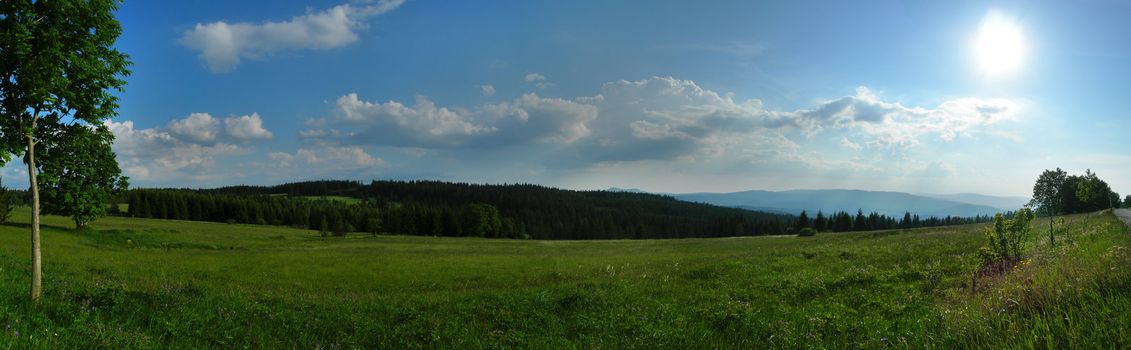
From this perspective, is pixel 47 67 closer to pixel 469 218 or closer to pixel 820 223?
pixel 469 218

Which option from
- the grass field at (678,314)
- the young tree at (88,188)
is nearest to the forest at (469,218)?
the young tree at (88,188)

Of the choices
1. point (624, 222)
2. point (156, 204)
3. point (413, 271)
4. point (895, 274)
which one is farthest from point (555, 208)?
point (895, 274)

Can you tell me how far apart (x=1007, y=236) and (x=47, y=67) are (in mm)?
25358

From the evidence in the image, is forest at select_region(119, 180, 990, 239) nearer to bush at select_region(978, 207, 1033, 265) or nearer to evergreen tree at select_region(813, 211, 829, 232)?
evergreen tree at select_region(813, 211, 829, 232)

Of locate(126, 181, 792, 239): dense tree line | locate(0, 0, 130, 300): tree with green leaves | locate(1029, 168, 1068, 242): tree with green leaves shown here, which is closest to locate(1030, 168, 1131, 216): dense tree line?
locate(1029, 168, 1068, 242): tree with green leaves

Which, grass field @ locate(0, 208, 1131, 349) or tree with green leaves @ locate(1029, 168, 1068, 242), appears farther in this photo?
tree with green leaves @ locate(1029, 168, 1068, 242)

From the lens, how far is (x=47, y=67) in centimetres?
953

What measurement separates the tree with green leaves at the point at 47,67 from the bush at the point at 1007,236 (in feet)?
78.8

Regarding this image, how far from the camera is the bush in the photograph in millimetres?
14789

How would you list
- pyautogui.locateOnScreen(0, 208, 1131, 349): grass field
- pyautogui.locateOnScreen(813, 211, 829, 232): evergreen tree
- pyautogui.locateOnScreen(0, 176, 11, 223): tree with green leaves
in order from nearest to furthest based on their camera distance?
pyautogui.locateOnScreen(0, 208, 1131, 349): grass field < pyautogui.locateOnScreen(0, 176, 11, 223): tree with green leaves < pyautogui.locateOnScreen(813, 211, 829, 232): evergreen tree

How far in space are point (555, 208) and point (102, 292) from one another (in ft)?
552

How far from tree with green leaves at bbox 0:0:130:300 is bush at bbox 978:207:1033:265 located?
2401cm

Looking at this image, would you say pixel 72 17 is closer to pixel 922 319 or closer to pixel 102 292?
pixel 102 292

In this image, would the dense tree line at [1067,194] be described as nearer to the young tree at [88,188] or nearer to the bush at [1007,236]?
the bush at [1007,236]
